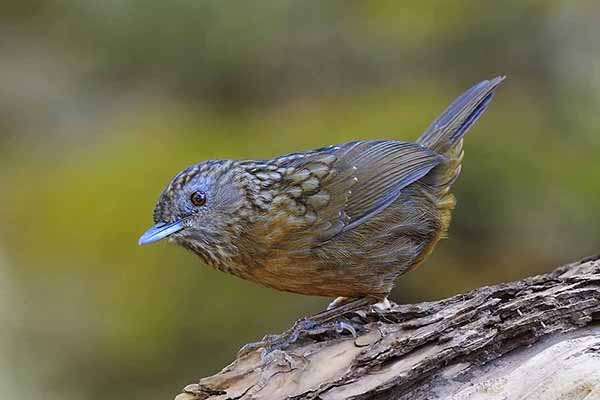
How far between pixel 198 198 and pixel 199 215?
0.08m

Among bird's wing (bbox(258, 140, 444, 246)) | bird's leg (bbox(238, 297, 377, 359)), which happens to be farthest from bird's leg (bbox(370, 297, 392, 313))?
bird's wing (bbox(258, 140, 444, 246))

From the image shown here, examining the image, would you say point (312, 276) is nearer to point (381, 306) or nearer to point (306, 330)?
point (306, 330)

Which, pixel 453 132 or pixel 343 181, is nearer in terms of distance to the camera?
pixel 343 181

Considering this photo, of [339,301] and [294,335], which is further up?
[339,301]

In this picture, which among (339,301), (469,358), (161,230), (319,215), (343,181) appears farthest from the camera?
(339,301)

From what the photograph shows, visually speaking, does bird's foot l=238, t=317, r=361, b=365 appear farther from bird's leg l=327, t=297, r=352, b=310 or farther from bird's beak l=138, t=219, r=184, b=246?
bird's beak l=138, t=219, r=184, b=246

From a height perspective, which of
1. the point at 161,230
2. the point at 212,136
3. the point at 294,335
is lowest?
the point at 294,335

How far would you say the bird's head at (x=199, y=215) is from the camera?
374 centimetres

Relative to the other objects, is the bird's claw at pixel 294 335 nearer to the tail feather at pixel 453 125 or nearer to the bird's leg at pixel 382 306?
the bird's leg at pixel 382 306

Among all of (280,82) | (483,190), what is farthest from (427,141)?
(280,82)

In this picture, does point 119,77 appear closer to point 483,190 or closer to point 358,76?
point 358,76

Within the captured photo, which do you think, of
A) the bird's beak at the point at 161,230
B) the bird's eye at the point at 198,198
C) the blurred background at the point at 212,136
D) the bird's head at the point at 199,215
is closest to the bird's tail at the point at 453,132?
the bird's head at the point at 199,215

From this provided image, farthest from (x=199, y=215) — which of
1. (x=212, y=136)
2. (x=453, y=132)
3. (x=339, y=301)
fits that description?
(x=212, y=136)

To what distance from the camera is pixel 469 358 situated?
10.6 ft
